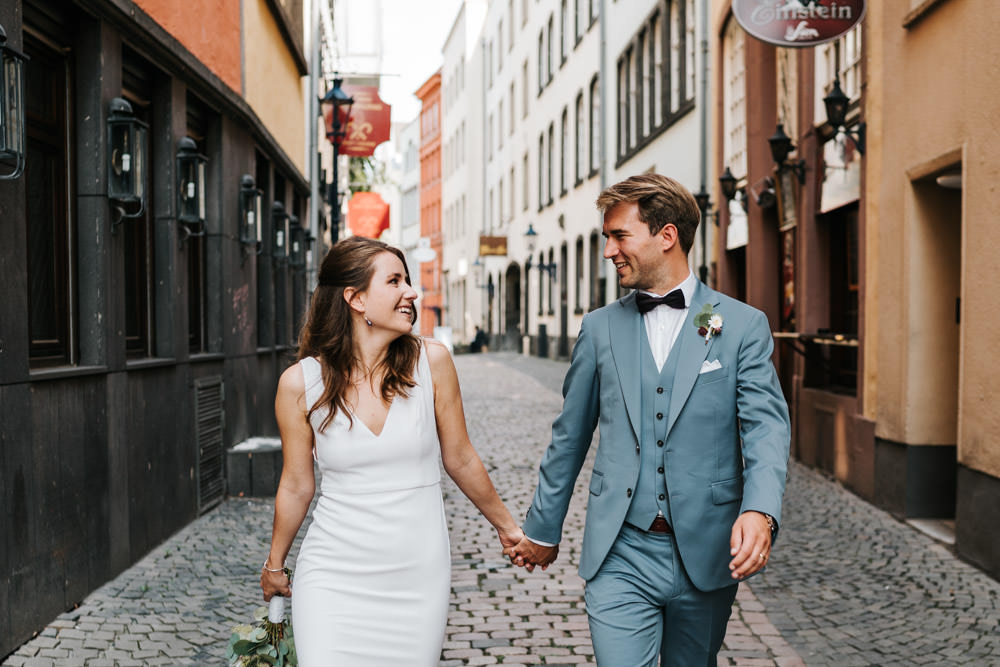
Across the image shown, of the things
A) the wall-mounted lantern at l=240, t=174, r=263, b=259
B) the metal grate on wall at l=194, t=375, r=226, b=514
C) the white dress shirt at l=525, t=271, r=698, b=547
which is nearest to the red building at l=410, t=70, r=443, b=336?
the wall-mounted lantern at l=240, t=174, r=263, b=259

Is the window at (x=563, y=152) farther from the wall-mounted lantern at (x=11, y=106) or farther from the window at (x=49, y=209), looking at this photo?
the wall-mounted lantern at (x=11, y=106)

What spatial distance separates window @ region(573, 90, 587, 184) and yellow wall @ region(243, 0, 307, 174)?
14.8 m

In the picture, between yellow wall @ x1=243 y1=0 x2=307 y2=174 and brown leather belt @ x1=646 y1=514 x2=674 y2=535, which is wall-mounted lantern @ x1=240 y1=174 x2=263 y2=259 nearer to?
yellow wall @ x1=243 y1=0 x2=307 y2=174

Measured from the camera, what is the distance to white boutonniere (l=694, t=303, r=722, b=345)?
3340 mm

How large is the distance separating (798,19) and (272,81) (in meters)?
6.70

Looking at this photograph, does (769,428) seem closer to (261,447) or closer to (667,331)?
(667,331)

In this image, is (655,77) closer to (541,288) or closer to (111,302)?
(541,288)

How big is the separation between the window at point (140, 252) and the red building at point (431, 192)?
54544 millimetres

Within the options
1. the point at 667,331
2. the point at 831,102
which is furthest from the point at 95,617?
the point at 831,102

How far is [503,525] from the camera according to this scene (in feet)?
11.8

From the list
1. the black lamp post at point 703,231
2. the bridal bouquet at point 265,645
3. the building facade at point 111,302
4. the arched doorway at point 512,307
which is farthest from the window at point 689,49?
the arched doorway at point 512,307

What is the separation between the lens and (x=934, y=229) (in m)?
8.76

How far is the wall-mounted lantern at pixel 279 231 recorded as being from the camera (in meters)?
13.6

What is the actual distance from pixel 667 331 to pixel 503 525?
0.78m
